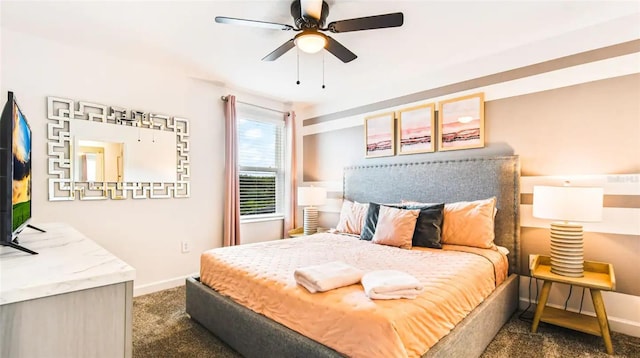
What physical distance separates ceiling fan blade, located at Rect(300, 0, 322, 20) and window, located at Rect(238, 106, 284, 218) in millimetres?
2314

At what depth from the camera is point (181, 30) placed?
2441mm

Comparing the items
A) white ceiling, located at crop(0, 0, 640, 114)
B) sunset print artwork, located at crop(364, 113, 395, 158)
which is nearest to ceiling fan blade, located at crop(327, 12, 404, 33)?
white ceiling, located at crop(0, 0, 640, 114)

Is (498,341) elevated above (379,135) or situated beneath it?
situated beneath

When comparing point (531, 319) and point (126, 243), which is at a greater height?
point (126, 243)

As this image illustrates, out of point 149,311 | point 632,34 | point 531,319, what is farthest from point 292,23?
point 531,319

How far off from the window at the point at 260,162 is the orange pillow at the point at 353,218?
1.45 m

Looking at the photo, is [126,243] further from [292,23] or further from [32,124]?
[292,23]

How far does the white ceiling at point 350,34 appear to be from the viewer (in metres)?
2.15

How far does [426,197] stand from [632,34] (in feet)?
6.79

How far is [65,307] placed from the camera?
84 cm

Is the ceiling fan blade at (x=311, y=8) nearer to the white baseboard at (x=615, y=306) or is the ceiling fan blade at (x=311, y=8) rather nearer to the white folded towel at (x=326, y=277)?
the white folded towel at (x=326, y=277)

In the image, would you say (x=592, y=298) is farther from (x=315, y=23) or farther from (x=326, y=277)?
(x=315, y=23)

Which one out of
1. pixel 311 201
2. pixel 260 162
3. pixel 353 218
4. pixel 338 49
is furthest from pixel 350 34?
pixel 260 162

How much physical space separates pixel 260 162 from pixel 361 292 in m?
3.15
